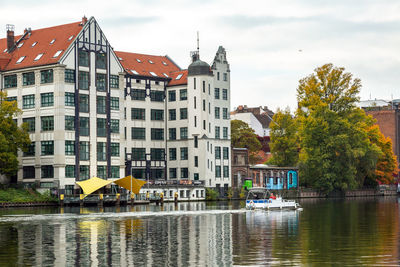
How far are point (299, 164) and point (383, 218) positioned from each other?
73734 mm

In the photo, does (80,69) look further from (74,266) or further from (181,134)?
(74,266)

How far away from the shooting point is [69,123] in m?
115

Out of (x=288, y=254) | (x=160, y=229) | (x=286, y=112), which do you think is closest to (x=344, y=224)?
(x=160, y=229)

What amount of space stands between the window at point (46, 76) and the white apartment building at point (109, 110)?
142 millimetres

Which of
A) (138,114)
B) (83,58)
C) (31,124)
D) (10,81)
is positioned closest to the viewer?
(31,124)

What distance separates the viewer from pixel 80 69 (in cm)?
11669

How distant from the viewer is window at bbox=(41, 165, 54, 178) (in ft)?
373

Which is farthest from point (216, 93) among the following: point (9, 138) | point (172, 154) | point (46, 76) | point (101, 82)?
point (9, 138)

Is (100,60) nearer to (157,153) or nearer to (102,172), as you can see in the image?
(102,172)

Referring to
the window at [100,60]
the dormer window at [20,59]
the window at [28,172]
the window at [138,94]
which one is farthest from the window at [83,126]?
the window at [138,94]

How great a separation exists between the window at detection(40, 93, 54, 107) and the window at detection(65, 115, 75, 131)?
118 inches

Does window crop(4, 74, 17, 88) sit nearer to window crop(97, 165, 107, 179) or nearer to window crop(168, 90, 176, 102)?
window crop(97, 165, 107, 179)

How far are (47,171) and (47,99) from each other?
1023 centimetres

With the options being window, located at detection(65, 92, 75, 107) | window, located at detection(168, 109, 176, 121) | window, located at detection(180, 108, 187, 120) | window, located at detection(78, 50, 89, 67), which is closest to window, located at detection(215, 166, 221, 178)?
window, located at detection(180, 108, 187, 120)
